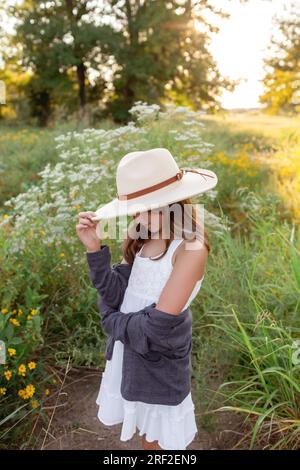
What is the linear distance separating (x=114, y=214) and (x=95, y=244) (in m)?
0.18

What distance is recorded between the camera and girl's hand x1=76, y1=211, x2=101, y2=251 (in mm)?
1739

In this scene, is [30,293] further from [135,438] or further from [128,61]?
[128,61]

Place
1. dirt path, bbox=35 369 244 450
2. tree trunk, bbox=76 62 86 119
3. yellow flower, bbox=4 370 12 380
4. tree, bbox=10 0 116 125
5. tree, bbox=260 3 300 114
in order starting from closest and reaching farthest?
yellow flower, bbox=4 370 12 380 → dirt path, bbox=35 369 244 450 → tree, bbox=260 3 300 114 → tree, bbox=10 0 116 125 → tree trunk, bbox=76 62 86 119

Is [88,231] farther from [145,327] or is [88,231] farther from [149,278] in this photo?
[145,327]

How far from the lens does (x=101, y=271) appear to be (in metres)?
1.82

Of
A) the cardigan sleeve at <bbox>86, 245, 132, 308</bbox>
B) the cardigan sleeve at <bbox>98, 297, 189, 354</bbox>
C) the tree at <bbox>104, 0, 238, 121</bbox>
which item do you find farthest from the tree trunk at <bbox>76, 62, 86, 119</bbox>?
the cardigan sleeve at <bbox>98, 297, 189, 354</bbox>

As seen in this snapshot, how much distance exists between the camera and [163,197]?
1.65 metres

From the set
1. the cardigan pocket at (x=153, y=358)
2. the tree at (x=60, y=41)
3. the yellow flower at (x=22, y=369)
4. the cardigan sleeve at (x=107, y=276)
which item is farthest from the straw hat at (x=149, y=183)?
the tree at (x=60, y=41)

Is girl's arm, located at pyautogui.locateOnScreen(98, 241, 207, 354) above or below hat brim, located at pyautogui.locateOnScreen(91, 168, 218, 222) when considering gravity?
below

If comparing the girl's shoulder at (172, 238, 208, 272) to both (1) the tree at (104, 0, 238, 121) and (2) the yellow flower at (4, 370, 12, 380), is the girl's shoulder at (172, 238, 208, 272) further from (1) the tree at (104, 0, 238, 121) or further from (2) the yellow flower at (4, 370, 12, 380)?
(1) the tree at (104, 0, 238, 121)

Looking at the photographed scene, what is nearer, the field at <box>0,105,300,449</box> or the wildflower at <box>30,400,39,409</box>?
the field at <box>0,105,300,449</box>

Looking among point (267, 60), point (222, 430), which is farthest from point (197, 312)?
point (267, 60)

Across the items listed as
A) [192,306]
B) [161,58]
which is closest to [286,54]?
[161,58]

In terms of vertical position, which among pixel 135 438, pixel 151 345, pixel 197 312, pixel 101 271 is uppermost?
pixel 101 271
